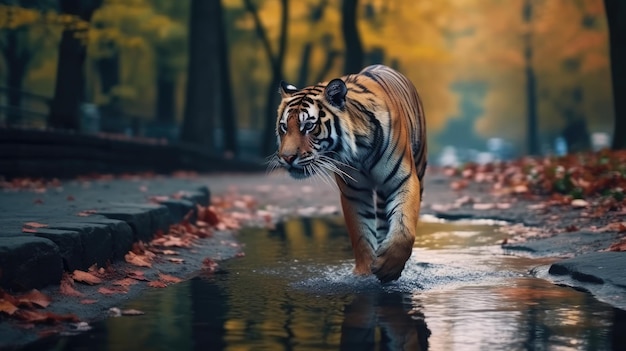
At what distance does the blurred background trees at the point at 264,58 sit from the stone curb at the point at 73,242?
11.7 meters

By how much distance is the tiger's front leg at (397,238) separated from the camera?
8148 millimetres

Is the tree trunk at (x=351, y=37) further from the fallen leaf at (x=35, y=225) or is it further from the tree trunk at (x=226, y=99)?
the fallen leaf at (x=35, y=225)

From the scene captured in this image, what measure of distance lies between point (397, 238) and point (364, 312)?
119 centimetres

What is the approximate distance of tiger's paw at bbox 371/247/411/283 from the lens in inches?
320

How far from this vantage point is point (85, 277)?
7.98 metres

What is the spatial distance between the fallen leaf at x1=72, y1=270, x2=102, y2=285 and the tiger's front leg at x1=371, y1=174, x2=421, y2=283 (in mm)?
1937

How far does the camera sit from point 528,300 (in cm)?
737

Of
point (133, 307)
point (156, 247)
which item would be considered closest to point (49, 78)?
point (156, 247)

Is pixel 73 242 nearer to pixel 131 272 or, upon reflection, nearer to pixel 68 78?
pixel 131 272

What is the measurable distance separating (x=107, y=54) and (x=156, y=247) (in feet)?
78.3

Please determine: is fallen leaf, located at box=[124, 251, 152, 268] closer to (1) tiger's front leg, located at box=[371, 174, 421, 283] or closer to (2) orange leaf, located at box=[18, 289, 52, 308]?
(1) tiger's front leg, located at box=[371, 174, 421, 283]

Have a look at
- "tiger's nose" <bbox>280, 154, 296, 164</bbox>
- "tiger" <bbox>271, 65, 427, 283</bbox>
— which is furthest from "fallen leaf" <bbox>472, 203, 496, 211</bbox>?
"tiger's nose" <bbox>280, 154, 296, 164</bbox>

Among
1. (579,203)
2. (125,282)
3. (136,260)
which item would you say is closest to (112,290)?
(125,282)

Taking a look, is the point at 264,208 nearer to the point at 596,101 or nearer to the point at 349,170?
the point at 349,170
